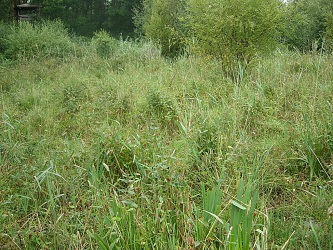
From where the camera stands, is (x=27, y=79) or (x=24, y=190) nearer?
(x=24, y=190)

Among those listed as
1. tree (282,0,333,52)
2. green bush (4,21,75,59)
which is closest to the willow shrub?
tree (282,0,333,52)

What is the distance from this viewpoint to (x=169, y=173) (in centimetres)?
212

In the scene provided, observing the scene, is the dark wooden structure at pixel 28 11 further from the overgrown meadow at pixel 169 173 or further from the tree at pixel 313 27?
the overgrown meadow at pixel 169 173

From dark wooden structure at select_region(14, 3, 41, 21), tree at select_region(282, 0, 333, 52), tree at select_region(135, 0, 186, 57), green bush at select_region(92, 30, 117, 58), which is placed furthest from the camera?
dark wooden structure at select_region(14, 3, 41, 21)

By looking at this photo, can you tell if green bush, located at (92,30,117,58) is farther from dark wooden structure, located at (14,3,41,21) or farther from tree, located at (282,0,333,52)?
dark wooden structure, located at (14,3,41,21)

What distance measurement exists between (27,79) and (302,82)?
5791mm

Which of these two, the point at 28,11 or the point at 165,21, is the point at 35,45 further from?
the point at 28,11

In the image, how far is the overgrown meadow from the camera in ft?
5.63

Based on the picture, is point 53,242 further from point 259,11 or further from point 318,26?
point 318,26

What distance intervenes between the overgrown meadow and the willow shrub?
2.50ft

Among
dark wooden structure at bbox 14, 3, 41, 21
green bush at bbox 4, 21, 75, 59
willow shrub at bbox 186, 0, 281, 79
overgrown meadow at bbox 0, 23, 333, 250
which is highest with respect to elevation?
dark wooden structure at bbox 14, 3, 41, 21

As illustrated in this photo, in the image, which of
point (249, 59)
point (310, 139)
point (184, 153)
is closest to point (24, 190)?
point (184, 153)

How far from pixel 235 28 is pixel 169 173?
443 cm

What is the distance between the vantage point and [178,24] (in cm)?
1159
